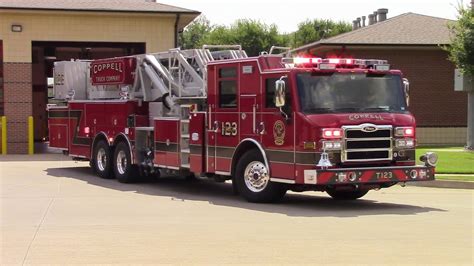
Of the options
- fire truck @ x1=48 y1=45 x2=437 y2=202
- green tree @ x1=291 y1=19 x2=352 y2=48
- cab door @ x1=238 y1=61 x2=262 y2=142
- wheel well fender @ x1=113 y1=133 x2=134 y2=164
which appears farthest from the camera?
green tree @ x1=291 y1=19 x2=352 y2=48

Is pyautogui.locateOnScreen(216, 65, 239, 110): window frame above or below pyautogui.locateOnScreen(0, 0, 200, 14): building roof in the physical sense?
below

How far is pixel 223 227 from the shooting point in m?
9.98

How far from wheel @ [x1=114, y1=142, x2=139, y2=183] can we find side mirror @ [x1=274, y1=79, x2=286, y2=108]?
5600 mm

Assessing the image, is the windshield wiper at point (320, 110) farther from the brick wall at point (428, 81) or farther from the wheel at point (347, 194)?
the brick wall at point (428, 81)

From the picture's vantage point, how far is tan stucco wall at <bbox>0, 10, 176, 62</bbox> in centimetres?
2539

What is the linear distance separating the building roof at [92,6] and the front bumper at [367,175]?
14.9 m

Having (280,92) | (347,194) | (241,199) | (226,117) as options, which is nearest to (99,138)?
(226,117)

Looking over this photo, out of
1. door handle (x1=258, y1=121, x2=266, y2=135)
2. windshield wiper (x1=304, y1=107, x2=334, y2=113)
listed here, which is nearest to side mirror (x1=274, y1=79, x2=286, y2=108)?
windshield wiper (x1=304, y1=107, x2=334, y2=113)

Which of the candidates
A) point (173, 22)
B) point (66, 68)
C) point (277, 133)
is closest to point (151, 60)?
point (66, 68)

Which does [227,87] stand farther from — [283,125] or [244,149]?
[283,125]

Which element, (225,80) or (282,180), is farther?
(225,80)

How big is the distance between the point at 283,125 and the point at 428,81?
732 inches

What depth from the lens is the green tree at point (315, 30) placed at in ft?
265

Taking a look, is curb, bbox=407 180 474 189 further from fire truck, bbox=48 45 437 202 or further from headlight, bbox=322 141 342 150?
headlight, bbox=322 141 342 150
